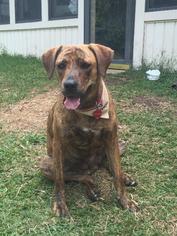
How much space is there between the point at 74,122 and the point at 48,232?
0.86 meters

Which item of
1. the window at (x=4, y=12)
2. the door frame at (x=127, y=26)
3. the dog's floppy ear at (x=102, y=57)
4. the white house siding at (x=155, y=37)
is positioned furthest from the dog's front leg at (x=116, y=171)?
the window at (x=4, y=12)

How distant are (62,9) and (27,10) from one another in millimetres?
1837

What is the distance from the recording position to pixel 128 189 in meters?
3.54

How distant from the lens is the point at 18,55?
12.0 m

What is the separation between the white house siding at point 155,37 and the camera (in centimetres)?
784

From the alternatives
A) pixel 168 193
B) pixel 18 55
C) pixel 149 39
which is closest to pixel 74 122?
pixel 168 193

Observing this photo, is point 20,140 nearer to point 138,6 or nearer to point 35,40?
point 138,6

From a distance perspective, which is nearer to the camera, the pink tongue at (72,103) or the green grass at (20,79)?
the pink tongue at (72,103)

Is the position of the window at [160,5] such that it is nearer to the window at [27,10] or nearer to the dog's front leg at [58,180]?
the window at [27,10]

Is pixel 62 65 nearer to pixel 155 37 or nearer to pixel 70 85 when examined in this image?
pixel 70 85

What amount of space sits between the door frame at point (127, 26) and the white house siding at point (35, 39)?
49cm

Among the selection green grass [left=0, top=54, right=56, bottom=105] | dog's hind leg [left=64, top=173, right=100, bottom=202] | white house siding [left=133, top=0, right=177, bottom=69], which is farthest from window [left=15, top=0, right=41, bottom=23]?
dog's hind leg [left=64, top=173, right=100, bottom=202]

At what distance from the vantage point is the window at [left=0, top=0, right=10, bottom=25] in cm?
1260

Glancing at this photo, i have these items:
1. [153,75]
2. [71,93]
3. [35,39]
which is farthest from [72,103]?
[35,39]
